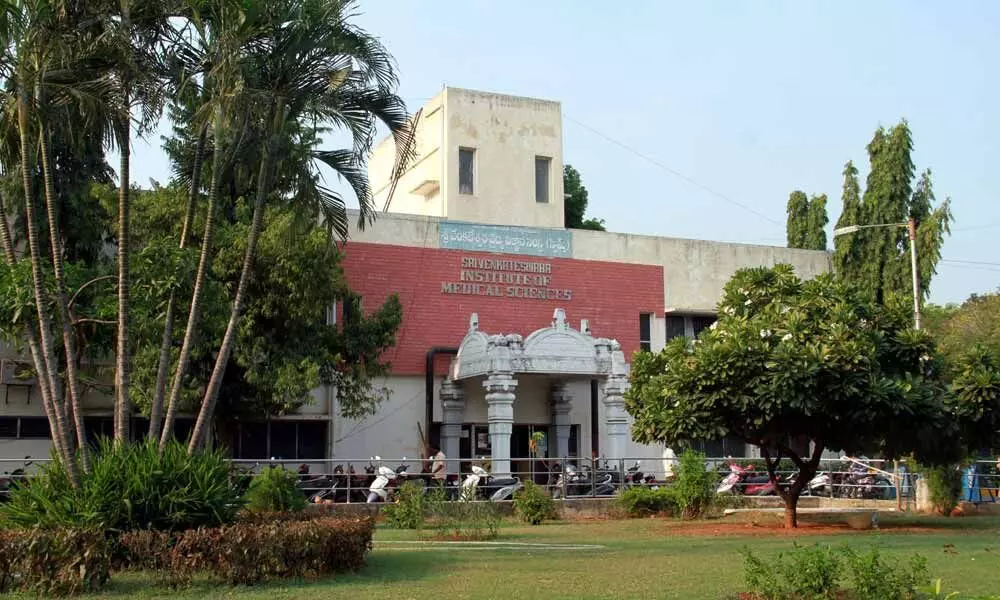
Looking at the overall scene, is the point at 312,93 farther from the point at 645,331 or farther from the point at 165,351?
the point at 645,331

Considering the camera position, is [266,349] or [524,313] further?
[524,313]

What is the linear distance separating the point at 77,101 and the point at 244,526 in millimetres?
5789

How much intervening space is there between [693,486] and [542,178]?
13.8 metres

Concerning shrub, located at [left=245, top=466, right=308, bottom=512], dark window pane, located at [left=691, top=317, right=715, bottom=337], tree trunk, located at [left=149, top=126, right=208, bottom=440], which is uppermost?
dark window pane, located at [left=691, top=317, right=715, bottom=337]

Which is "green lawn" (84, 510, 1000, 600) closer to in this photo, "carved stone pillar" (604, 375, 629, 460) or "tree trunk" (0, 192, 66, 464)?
"tree trunk" (0, 192, 66, 464)

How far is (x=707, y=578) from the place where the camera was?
11.2m

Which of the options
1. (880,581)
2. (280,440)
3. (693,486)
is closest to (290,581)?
(880,581)

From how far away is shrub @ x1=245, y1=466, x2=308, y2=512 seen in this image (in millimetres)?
15734

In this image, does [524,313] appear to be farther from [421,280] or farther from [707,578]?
[707,578]

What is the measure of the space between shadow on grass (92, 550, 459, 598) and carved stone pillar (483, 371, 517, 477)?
11.6 m

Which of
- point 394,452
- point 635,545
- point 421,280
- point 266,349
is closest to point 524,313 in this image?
point 421,280

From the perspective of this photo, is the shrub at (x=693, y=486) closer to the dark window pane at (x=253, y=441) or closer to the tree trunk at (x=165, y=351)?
the tree trunk at (x=165, y=351)

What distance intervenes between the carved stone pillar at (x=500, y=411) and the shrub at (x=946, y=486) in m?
9.01

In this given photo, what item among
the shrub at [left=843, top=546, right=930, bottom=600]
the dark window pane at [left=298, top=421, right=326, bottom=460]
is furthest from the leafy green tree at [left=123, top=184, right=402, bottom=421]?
the shrub at [left=843, top=546, right=930, bottom=600]
